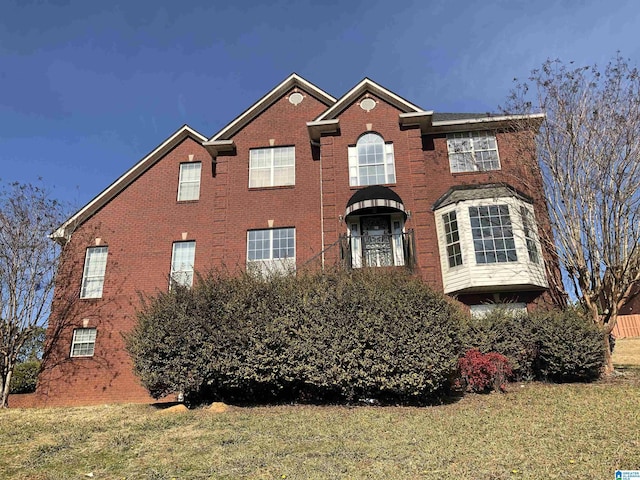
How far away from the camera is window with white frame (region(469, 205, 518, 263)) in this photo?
1478cm

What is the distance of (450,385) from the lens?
34.4ft

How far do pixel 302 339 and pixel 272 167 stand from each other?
→ 9.66 metres

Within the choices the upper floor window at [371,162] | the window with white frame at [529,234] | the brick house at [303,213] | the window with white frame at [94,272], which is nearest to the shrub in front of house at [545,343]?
the brick house at [303,213]

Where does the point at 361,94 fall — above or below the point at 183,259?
above

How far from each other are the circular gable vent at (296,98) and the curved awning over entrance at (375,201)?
553 centimetres

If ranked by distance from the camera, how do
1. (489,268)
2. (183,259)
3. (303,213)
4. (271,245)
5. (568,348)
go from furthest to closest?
1. (183,259)
2. (303,213)
3. (271,245)
4. (489,268)
5. (568,348)

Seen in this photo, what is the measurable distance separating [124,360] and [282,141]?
1061 centimetres

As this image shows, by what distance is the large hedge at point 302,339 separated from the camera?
31.2 feet

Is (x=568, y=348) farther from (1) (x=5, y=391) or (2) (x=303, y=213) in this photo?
(1) (x=5, y=391)

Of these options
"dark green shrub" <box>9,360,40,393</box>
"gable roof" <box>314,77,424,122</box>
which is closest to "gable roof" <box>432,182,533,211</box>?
"gable roof" <box>314,77,424,122</box>

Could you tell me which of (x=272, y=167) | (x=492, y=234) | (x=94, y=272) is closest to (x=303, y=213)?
(x=272, y=167)

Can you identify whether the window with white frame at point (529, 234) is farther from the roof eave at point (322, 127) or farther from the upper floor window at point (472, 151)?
the roof eave at point (322, 127)

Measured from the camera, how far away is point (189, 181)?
746 inches

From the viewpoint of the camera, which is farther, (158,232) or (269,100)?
(269,100)
